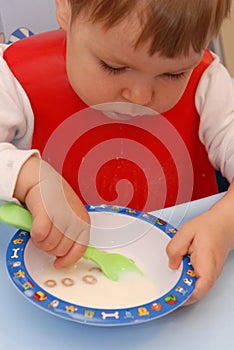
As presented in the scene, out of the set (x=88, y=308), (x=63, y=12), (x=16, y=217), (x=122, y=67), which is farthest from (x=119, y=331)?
(x=63, y=12)

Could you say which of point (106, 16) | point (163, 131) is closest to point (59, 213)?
point (106, 16)

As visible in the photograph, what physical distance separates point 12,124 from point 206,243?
1.07ft

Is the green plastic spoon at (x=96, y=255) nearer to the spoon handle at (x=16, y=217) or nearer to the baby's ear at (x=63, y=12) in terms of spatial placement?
the spoon handle at (x=16, y=217)

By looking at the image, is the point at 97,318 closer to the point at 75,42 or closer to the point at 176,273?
the point at 176,273

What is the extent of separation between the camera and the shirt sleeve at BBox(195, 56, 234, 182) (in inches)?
33.9

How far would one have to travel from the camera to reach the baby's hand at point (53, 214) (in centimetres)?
60

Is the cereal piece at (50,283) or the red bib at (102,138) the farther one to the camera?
the red bib at (102,138)

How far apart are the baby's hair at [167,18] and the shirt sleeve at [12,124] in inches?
7.5

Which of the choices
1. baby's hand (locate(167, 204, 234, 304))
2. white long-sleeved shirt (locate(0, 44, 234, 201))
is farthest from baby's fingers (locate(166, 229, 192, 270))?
white long-sleeved shirt (locate(0, 44, 234, 201))

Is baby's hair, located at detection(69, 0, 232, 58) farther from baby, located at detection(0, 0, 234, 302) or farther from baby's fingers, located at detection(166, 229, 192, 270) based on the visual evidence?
baby's fingers, located at detection(166, 229, 192, 270)

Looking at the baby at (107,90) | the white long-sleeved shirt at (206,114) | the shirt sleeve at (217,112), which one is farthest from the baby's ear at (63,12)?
the shirt sleeve at (217,112)

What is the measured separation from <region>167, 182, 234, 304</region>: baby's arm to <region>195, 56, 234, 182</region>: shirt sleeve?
145mm

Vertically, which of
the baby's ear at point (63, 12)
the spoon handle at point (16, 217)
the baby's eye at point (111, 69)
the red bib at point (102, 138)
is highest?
the baby's ear at point (63, 12)

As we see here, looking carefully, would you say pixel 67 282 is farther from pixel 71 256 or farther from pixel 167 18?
pixel 167 18
